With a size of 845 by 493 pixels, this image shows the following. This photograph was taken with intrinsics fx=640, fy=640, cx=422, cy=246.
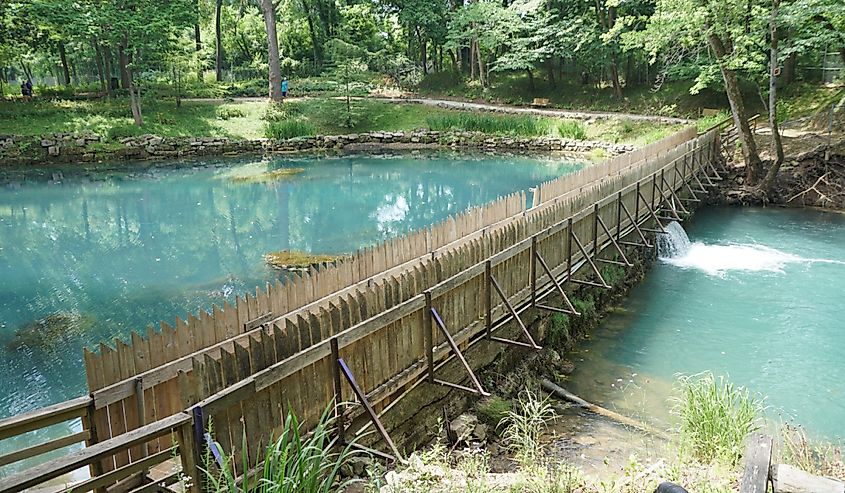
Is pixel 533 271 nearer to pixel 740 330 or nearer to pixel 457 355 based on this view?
pixel 457 355

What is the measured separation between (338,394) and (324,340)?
495 mm

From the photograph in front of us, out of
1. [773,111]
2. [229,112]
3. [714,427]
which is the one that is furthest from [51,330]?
[229,112]

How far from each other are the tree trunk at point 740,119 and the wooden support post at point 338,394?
17.1m

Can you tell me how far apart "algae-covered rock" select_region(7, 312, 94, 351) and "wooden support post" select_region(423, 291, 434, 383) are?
6.43 meters

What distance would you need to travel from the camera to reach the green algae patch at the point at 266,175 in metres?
23.8

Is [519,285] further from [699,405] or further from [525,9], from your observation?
[525,9]

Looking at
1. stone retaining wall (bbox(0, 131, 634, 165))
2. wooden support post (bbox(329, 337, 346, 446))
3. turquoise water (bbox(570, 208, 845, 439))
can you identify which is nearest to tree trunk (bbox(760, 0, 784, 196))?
turquoise water (bbox(570, 208, 845, 439))

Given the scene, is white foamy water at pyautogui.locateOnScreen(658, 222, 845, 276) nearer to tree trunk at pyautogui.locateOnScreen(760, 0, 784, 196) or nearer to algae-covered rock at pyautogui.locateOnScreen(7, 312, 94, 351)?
tree trunk at pyautogui.locateOnScreen(760, 0, 784, 196)

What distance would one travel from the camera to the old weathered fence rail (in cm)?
438

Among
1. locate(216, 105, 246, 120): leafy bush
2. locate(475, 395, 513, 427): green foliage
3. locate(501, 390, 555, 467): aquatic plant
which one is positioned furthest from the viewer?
locate(216, 105, 246, 120): leafy bush

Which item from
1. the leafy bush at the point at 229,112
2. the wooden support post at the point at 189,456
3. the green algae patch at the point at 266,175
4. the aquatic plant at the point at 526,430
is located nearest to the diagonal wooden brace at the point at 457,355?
the aquatic plant at the point at 526,430

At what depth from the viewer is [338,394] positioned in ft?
17.9

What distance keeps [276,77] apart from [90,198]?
14.8 meters

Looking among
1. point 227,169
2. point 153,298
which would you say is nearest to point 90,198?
point 227,169
